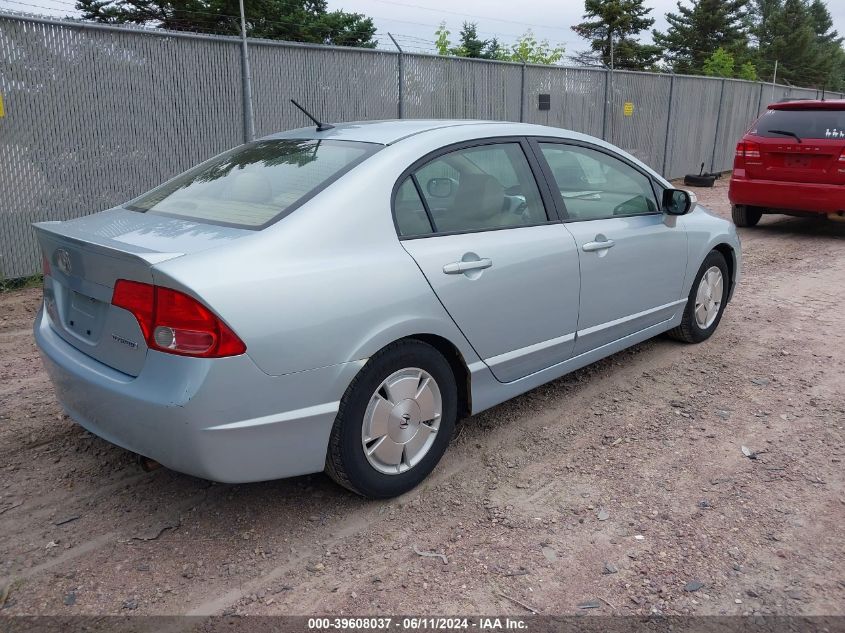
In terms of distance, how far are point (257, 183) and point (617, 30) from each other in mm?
49800

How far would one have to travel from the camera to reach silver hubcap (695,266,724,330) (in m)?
5.31

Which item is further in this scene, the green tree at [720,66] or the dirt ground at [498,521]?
the green tree at [720,66]

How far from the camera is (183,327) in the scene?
2.63 metres

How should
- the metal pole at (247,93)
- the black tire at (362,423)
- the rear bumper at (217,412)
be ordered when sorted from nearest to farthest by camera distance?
1. the rear bumper at (217,412)
2. the black tire at (362,423)
3. the metal pole at (247,93)

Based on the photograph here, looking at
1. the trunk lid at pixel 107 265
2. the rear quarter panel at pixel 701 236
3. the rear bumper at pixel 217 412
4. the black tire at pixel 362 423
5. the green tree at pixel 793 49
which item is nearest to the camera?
the rear bumper at pixel 217 412

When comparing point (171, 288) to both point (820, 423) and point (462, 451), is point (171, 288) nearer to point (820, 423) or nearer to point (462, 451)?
point (462, 451)

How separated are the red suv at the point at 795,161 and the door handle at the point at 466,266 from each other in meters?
7.38

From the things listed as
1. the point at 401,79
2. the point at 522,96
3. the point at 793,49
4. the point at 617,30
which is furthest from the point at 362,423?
the point at 793,49

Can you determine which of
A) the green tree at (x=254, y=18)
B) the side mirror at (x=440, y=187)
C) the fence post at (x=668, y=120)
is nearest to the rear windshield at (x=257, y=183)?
the side mirror at (x=440, y=187)

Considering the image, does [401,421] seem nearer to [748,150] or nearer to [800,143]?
[800,143]

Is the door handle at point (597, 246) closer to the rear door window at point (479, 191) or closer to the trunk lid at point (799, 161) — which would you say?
the rear door window at point (479, 191)

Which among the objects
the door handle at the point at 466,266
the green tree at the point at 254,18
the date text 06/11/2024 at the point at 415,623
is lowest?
the date text 06/11/2024 at the point at 415,623

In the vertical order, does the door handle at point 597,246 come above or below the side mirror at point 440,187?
below

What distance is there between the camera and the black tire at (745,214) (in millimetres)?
10570
